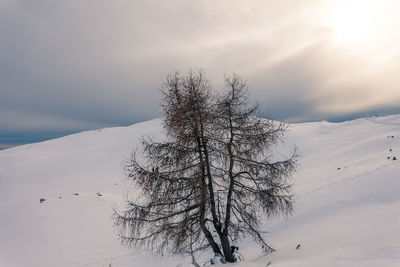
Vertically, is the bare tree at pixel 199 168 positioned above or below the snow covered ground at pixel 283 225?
above

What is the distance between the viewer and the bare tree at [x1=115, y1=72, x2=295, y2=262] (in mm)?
7898

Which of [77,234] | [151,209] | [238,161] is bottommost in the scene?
[77,234]

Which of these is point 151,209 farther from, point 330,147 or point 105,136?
point 105,136

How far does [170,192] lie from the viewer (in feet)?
25.9

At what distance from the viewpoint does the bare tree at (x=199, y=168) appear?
790 cm

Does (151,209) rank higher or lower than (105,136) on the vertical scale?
lower

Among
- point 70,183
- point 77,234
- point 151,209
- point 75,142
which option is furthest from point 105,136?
point 151,209

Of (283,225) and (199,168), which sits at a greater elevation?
(199,168)

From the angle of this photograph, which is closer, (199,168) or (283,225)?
(199,168)

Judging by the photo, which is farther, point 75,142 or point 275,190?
point 75,142

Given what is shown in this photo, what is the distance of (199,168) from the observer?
8.30 m

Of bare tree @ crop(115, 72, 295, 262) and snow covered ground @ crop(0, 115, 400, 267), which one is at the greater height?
bare tree @ crop(115, 72, 295, 262)

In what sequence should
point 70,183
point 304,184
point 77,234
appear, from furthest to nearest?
point 70,183
point 304,184
point 77,234

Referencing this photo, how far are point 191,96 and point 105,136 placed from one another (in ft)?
207
